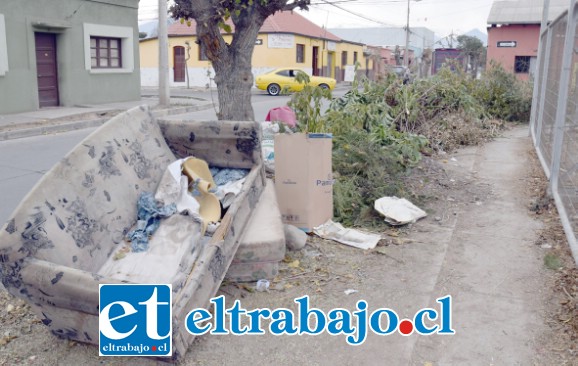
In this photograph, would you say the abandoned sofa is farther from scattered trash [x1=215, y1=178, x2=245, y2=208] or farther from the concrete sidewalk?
the concrete sidewalk

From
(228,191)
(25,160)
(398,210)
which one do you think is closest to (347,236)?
(398,210)

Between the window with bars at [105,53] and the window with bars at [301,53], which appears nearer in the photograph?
the window with bars at [105,53]

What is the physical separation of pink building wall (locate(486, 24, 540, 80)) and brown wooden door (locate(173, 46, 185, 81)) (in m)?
18.6

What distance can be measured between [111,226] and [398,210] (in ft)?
8.84

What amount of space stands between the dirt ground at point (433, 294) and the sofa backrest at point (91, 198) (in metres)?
0.60

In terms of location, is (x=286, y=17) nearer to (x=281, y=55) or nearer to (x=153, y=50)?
(x=281, y=55)

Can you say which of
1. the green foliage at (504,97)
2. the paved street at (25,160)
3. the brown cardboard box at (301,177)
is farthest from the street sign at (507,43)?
the brown cardboard box at (301,177)

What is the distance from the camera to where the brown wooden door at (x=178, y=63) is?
119 ft

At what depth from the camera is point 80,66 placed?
697 inches

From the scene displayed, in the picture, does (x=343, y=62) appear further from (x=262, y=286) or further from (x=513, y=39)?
(x=262, y=286)

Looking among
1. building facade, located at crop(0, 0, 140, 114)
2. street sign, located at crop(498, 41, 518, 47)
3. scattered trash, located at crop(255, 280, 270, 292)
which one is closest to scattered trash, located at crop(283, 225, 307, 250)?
scattered trash, located at crop(255, 280, 270, 292)

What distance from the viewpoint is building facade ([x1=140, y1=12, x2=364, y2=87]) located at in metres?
34.4

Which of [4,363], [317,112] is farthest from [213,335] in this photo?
[317,112]

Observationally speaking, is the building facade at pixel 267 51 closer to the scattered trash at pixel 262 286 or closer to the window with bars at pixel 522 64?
the window with bars at pixel 522 64
